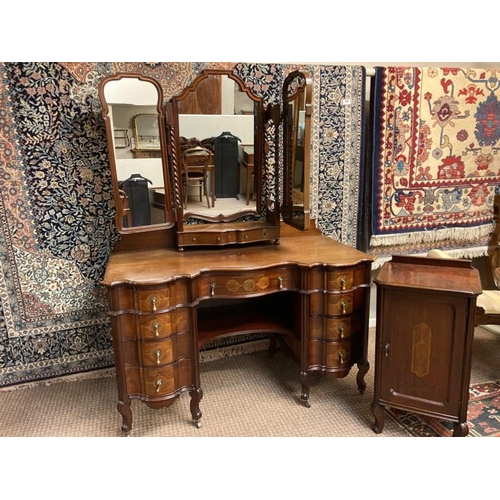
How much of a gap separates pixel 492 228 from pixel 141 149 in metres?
2.45

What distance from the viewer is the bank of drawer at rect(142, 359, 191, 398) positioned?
2074 mm

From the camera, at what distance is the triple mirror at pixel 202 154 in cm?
216

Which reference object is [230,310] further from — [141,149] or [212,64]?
[212,64]

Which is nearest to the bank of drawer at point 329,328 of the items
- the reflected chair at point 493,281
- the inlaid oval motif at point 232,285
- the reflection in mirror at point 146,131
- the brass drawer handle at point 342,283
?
the brass drawer handle at point 342,283

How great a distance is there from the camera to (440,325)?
1950 millimetres

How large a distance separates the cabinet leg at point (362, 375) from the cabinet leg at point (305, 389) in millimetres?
302

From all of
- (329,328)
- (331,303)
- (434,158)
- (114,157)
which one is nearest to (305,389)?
(329,328)

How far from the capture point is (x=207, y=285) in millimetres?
2123

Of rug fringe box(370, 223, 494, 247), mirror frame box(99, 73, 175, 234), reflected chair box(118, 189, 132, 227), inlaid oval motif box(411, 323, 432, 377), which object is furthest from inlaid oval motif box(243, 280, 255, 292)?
rug fringe box(370, 223, 494, 247)

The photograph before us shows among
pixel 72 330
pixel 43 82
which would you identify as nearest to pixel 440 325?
pixel 72 330

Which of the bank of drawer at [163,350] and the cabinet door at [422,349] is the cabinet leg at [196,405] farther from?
the cabinet door at [422,349]

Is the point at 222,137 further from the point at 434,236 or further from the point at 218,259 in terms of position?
the point at 434,236

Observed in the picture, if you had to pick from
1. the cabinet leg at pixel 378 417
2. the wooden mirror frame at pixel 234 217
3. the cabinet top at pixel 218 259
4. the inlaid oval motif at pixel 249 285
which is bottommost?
the cabinet leg at pixel 378 417

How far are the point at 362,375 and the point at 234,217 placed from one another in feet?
3.61
